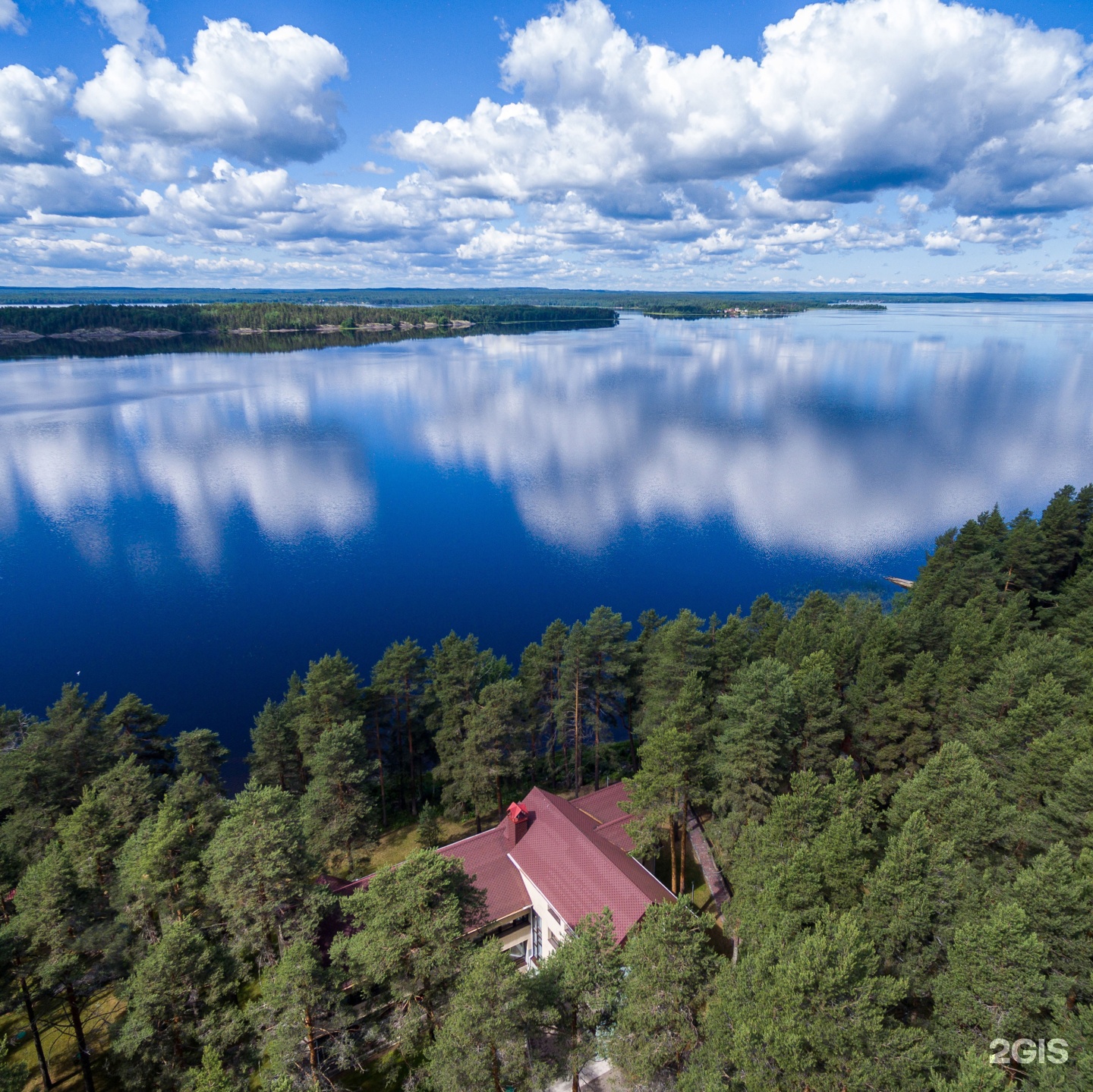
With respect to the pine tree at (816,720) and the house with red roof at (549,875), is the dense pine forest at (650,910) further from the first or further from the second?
the house with red roof at (549,875)

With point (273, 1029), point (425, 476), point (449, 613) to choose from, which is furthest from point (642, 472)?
point (273, 1029)

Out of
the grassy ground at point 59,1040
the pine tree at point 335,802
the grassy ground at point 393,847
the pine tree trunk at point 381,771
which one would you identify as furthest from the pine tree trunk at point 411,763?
the grassy ground at point 59,1040

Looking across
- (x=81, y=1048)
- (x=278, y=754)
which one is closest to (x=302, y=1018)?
(x=81, y=1048)

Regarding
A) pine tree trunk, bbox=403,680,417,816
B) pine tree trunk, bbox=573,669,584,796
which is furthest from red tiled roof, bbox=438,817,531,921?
pine tree trunk, bbox=403,680,417,816

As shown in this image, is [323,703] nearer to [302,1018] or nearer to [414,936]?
[302,1018]

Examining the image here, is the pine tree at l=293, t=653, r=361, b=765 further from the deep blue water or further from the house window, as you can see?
the house window

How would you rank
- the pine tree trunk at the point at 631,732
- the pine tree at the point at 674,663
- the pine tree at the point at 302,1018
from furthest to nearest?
the pine tree trunk at the point at 631,732
the pine tree at the point at 674,663
the pine tree at the point at 302,1018
